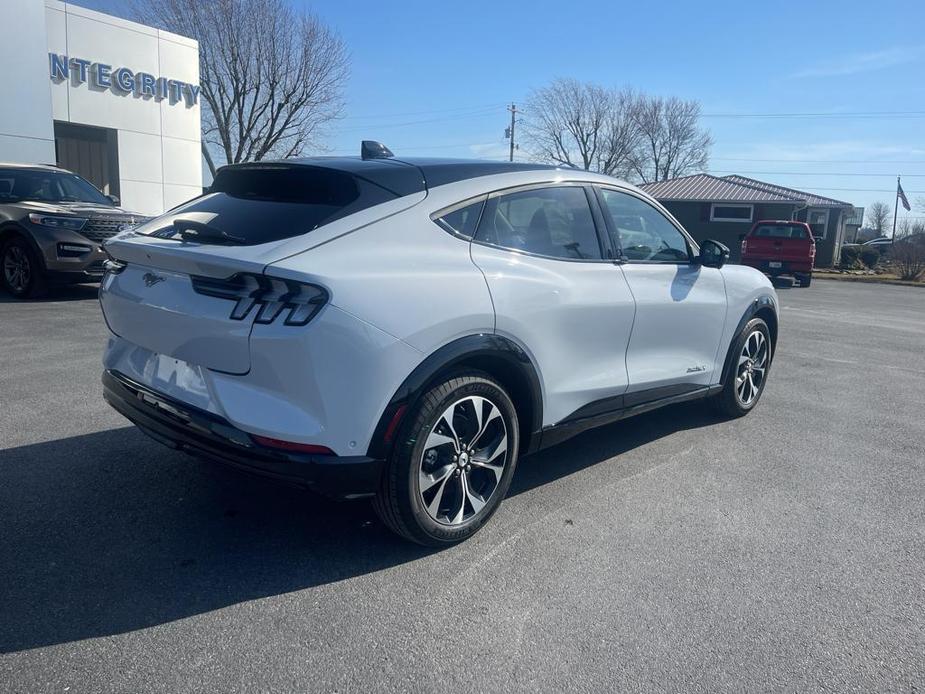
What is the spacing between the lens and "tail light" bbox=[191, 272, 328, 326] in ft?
9.17

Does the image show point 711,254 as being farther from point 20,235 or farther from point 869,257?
point 869,257

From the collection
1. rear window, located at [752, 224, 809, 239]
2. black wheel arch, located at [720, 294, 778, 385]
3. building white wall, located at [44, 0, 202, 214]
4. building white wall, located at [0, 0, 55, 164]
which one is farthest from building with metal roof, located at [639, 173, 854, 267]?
black wheel arch, located at [720, 294, 778, 385]

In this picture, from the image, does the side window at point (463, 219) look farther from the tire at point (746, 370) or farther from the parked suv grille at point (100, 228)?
the parked suv grille at point (100, 228)

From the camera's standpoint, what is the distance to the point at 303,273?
110 inches

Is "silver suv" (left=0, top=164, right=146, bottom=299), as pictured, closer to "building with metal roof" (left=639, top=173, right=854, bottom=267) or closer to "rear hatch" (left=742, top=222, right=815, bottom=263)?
"rear hatch" (left=742, top=222, right=815, bottom=263)

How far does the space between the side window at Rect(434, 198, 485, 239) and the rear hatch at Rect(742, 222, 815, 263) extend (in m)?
22.4

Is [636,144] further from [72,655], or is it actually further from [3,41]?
[72,655]

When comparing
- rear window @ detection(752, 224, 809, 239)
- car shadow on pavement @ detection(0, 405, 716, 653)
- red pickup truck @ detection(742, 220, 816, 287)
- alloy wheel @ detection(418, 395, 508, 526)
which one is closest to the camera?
car shadow on pavement @ detection(0, 405, 716, 653)

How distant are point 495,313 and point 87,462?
99.5 inches

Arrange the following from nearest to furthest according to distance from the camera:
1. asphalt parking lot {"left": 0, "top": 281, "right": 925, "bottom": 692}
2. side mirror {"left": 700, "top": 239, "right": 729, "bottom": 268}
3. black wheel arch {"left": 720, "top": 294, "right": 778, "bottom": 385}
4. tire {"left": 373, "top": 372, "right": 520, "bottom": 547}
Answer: asphalt parking lot {"left": 0, "top": 281, "right": 925, "bottom": 692} → tire {"left": 373, "top": 372, "right": 520, "bottom": 547} → side mirror {"left": 700, "top": 239, "right": 729, "bottom": 268} → black wheel arch {"left": 720, "top": 294, "right": 778, "bottom": 385}

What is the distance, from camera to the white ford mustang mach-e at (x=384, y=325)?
2854 mm

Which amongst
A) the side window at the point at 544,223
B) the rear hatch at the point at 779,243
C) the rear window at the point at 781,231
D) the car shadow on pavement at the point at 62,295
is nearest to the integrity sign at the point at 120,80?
the car shadow on pavement at the point at 62,295

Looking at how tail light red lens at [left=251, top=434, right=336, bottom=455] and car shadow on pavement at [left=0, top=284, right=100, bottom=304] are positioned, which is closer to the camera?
tail light red lens at [left=251, top=434, right=336, bottom=455]

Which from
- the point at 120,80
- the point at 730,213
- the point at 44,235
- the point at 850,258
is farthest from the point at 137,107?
the point at 850,258
